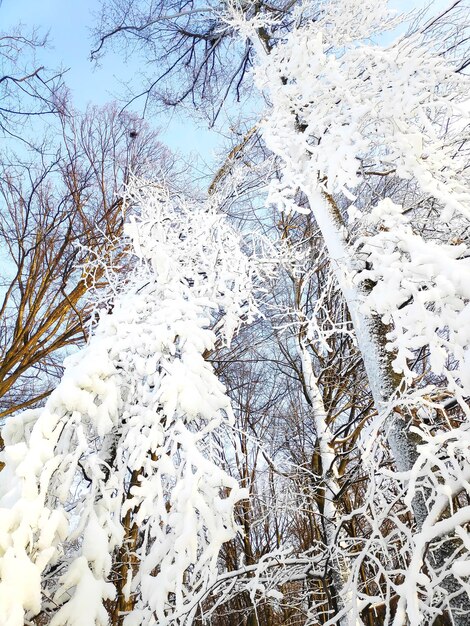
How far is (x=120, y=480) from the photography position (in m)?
2.19

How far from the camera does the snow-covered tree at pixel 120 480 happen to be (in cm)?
171

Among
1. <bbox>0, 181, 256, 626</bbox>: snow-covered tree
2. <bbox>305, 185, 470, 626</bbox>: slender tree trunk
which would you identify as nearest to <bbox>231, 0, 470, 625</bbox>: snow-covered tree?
<bbox>305, 185, 470, 626</bbox>: slender tree trunk

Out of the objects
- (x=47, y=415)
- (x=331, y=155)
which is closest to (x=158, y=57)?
(x=331, y=155)

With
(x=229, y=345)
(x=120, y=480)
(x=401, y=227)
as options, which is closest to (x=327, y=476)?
(x=229, y=345)

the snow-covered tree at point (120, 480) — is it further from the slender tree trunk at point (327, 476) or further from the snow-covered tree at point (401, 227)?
the slender tree trunk at point (327, 476)

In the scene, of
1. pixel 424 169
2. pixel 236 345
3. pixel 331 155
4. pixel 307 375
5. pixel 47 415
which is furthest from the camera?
pixel 236 345

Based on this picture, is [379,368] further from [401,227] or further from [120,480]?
[120,480]

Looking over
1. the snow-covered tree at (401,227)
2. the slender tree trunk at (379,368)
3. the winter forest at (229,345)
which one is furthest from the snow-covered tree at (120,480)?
the slender tree trunk at (379,368)

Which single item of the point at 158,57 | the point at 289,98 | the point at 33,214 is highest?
the point at 158,57

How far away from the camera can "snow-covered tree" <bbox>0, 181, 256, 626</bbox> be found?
171cm

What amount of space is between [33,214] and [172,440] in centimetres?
454

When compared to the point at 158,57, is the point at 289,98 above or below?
below

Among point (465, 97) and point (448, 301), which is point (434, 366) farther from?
point (465, 97)

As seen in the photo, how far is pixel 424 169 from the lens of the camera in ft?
8.89
